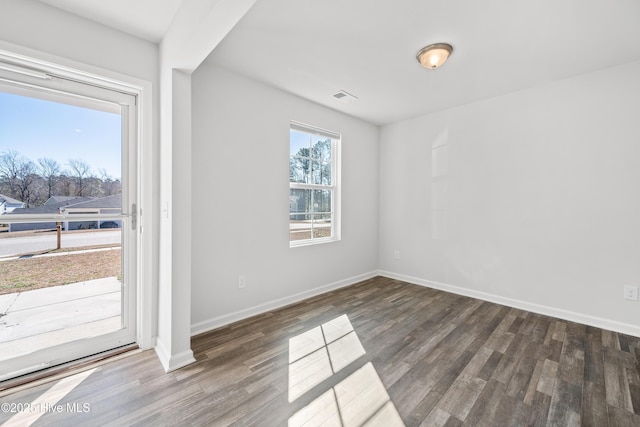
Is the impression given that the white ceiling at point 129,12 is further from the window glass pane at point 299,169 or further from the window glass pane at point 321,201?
the window glass pane at point 321,201

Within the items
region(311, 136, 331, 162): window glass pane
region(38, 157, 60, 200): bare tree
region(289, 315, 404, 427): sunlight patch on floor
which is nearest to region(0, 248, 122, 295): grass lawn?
region(38, 157, 60, 200): bare tree

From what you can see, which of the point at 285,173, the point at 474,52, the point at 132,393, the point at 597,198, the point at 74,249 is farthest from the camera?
the point at 285,173

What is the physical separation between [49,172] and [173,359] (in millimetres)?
1611

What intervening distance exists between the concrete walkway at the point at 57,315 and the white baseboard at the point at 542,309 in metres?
3.68

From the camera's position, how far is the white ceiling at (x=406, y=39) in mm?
1782

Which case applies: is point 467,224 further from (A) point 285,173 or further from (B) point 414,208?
(A) point 285,173

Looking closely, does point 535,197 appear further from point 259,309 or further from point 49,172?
point 49,172

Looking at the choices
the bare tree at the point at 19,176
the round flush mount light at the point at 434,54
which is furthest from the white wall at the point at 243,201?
the round flush mount light at the point at 434,54

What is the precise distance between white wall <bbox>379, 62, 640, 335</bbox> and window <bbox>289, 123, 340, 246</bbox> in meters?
1.15

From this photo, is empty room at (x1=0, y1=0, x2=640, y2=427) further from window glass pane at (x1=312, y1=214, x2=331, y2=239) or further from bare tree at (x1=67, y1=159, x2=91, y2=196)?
window glass pane at (x1=312, y1=214, x2=331, y2=239)

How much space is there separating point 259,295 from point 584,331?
3.24 m

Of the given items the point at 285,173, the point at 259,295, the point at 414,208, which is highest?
the point at 285,173

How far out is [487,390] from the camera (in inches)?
67.6

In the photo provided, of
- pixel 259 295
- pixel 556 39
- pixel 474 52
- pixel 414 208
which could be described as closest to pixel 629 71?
pixel 556 39
